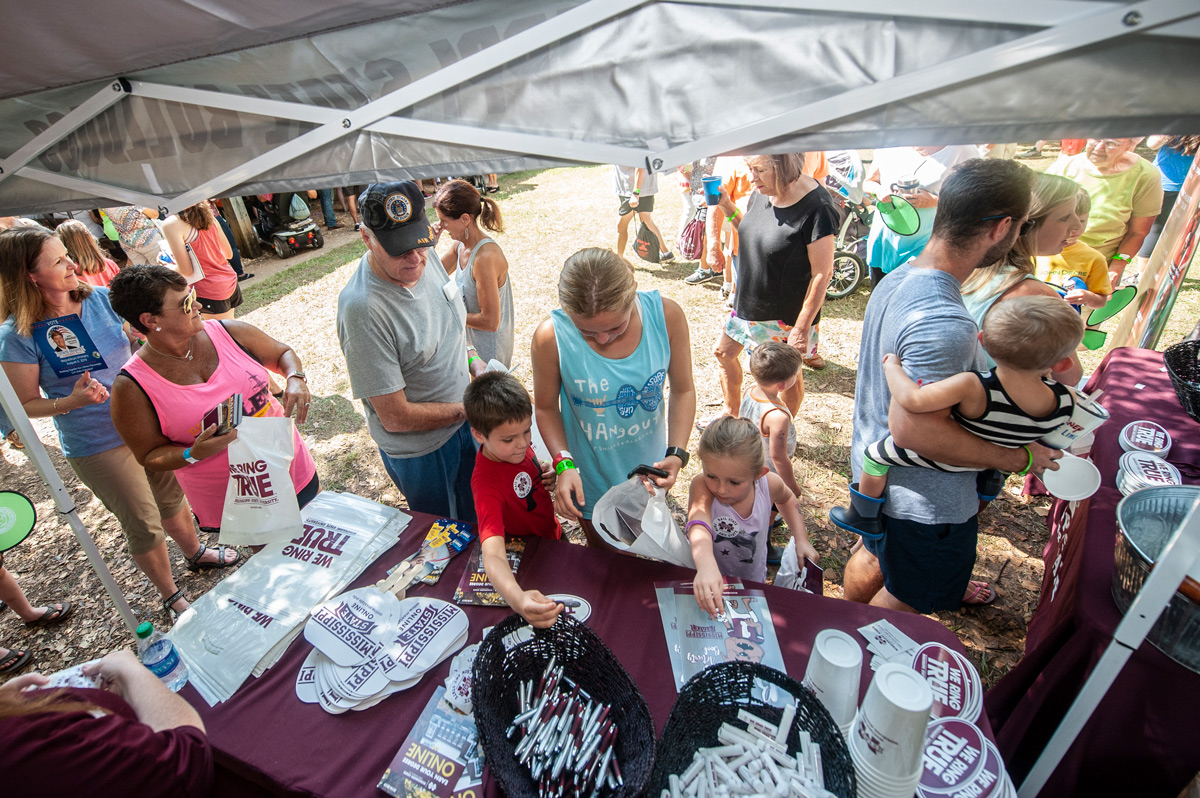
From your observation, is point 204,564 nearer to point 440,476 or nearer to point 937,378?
point 440,476

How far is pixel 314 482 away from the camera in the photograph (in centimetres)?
272

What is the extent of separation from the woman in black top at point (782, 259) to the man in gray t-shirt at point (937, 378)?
1366 mm

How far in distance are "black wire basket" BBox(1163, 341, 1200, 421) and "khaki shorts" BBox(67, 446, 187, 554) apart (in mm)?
4414

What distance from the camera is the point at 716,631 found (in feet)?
5.38

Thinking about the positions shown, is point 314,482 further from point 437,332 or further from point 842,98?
point 842,98

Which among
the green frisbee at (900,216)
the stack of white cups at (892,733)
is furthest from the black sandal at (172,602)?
the green frisbee at (900,216)

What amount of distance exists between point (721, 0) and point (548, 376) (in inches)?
51.2

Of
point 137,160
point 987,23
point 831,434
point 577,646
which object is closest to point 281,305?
point 137,160

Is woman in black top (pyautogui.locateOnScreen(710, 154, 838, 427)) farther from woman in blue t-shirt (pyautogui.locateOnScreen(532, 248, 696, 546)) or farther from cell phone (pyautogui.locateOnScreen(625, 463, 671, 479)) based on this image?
cell phone (pyautogui.locateOnScreen(625, 463, 671, 479))

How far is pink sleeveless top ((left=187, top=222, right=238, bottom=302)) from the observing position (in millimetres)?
5027

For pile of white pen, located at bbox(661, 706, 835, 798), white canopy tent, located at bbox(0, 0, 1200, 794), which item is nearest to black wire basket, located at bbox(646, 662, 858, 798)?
pile of white pen, located at bbox(661, 706, 835, 798)

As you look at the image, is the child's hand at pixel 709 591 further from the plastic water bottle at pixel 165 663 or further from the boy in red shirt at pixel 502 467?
the plastic water bottle at pixel 165 663

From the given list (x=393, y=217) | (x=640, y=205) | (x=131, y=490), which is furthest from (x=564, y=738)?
(x=640, y=205)

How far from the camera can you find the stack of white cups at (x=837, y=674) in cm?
128
